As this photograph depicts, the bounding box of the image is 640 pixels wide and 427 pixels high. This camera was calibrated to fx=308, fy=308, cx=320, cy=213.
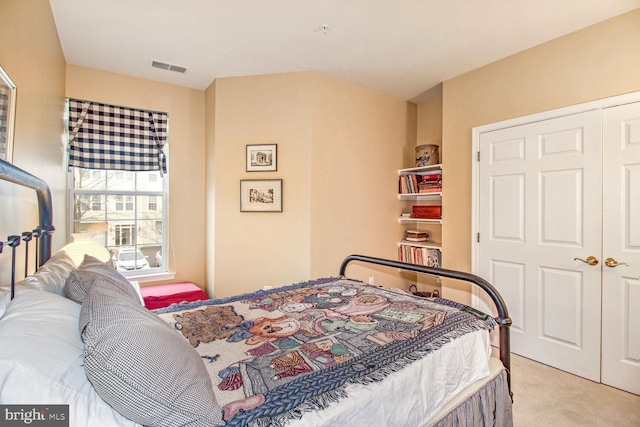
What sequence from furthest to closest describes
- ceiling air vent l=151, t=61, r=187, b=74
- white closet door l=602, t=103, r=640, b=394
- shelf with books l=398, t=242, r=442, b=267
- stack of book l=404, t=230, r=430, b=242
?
stack of book l=404, t=230, r=430, b=242 < shelf with books l=398, t=242, r=442, b=267 < ceiling air vent l=151, t=61, r=187, b=74 < white closet door l=602, t=103, r=640, b=394

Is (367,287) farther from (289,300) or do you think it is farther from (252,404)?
(252,404)

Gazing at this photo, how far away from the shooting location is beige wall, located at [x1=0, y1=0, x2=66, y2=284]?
133 centimetres

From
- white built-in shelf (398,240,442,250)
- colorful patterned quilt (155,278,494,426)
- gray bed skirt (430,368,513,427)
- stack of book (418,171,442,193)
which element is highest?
stack of book (418,171,442,193)

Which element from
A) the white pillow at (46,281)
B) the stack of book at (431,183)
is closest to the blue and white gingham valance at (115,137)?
the white pillow at (46,281)

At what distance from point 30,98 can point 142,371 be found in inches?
71.1

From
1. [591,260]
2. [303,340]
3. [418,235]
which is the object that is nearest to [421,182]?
[418,235]

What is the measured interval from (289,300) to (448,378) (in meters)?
0.93

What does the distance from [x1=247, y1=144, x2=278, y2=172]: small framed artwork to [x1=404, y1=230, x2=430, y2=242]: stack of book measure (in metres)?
1.91

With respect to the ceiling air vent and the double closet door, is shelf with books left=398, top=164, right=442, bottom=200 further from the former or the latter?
the ceiling air vent

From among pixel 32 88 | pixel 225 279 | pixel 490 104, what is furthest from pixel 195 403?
pixel 490 104

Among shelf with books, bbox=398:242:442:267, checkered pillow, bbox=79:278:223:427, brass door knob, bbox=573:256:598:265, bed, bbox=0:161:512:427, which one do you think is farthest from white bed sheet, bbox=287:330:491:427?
shelf with books, bbox=398:242:442:267

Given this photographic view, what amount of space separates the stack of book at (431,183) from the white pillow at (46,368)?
3.48 metres

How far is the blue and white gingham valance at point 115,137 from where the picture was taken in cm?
311

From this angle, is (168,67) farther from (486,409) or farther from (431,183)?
(486,409)
